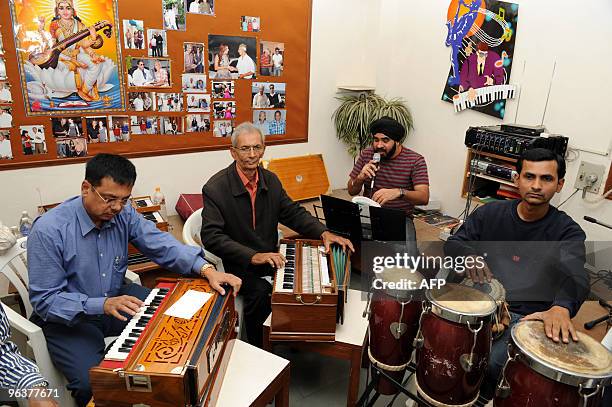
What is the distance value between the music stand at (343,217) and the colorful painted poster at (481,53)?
1.91 m

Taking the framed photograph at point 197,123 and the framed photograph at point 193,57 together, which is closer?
the framed photograph at point 193,57

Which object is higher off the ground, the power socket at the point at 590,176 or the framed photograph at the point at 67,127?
the framed photograph at the point at 67,127

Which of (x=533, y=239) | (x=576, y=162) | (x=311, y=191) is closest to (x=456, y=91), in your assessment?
(x=576, y=162)

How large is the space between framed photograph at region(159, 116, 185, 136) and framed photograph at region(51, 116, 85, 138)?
638 millimetres

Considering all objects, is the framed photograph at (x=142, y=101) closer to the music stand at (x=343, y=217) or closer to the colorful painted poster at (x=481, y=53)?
the music stand at (x=343, y=217)

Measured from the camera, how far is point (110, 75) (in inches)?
131

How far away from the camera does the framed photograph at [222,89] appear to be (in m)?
3.86

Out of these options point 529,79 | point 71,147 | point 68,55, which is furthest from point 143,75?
point 529,79

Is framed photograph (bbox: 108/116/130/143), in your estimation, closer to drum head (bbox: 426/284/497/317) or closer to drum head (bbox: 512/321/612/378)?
drum head (bbox: 426/284/497/317)

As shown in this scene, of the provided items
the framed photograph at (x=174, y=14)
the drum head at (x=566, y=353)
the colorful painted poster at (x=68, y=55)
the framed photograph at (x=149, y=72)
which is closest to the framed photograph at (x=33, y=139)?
the colorful painted poster at (x=68, y=55)

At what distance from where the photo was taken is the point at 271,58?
4.11 metres

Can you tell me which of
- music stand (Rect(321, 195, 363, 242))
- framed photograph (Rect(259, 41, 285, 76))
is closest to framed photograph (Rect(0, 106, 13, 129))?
framed photograph (Rect(259, 41, 285, 76))

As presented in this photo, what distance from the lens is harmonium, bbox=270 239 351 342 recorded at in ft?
6.57

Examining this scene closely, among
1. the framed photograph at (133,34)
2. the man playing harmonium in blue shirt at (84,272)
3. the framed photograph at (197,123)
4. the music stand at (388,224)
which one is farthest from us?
the framed photograph at (197,123)
